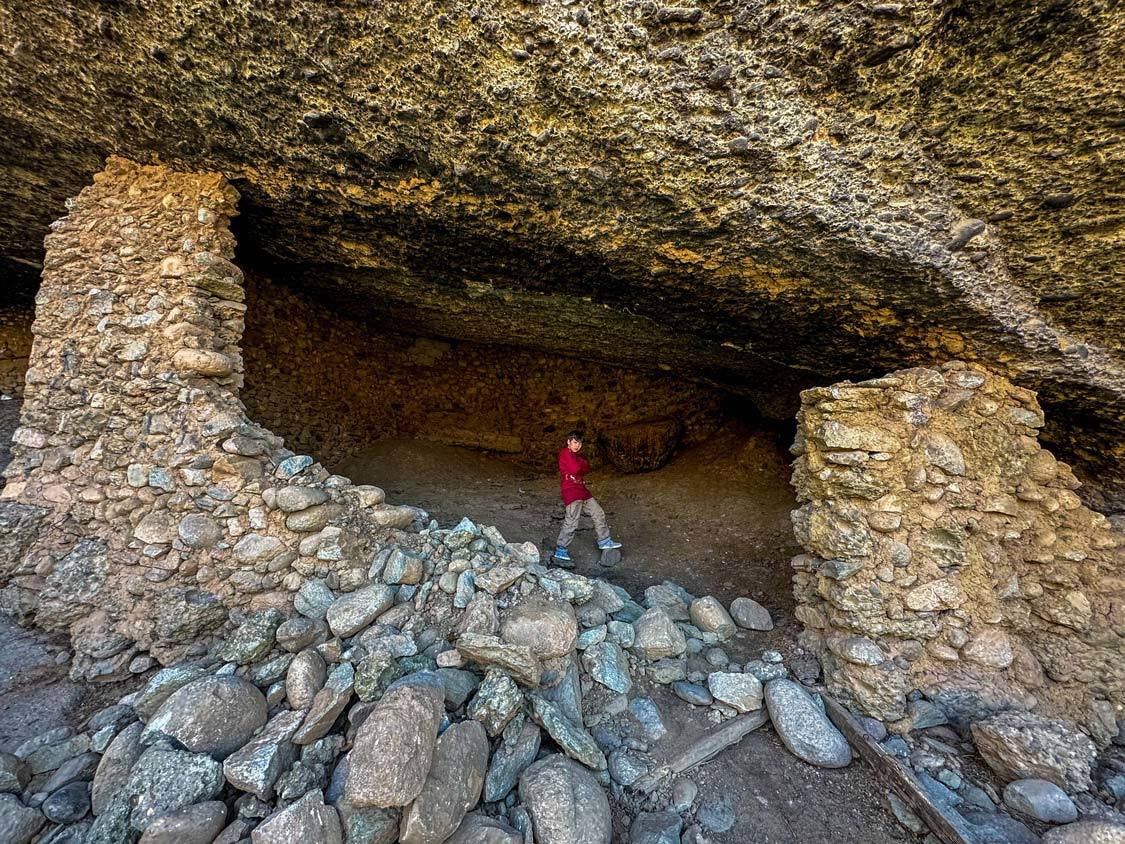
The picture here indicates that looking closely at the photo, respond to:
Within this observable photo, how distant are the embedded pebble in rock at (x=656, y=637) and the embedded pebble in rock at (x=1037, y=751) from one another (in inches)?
52.1

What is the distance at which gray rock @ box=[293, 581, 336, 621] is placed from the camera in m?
1.98

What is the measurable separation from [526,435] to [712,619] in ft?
16.7

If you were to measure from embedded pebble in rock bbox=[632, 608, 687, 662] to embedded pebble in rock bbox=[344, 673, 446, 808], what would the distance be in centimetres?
123

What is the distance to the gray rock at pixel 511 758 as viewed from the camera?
1528 millimetres

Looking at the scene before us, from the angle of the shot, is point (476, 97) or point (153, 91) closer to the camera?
point (476, 97)

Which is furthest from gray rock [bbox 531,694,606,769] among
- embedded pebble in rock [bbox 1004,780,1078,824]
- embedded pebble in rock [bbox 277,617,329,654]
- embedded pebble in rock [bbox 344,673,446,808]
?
embedded pebble in rock [bbox 1004,780,1078,824]

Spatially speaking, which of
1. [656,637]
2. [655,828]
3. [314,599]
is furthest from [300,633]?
[656,637]

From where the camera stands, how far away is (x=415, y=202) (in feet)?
7.82

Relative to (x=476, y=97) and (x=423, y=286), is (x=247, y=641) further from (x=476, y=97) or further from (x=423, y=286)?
(x=423, y=286)

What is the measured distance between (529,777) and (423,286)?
3542 millimetres

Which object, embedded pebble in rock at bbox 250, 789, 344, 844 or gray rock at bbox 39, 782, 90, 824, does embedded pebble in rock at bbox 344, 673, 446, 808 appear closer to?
embedded pebble in rock at bbox 250, 789, 344, 844

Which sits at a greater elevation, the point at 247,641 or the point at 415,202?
the point at 415,202

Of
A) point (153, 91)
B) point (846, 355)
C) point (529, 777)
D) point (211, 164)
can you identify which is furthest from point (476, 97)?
point (846, 355)

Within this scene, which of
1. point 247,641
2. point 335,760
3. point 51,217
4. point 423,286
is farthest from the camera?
point 423,286
